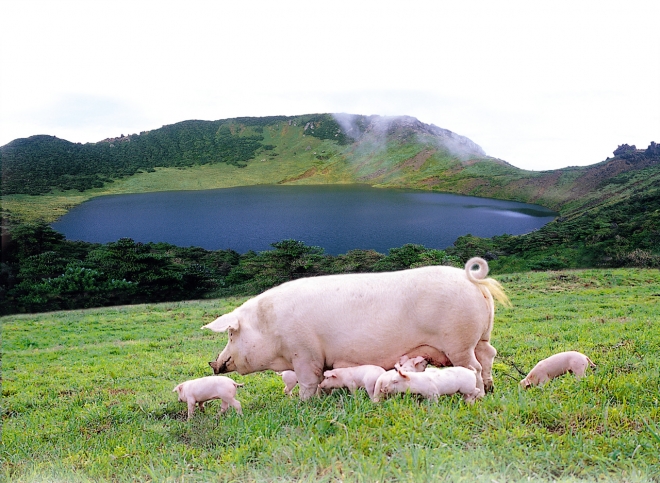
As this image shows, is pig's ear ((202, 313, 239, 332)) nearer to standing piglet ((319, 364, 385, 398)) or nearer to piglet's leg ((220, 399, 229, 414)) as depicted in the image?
piglet's leg ((220, 399, 229, 414))

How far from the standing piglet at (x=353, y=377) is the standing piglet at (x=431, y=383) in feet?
0.94

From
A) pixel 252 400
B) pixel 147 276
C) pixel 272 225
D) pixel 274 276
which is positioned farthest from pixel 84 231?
pixel 252 400

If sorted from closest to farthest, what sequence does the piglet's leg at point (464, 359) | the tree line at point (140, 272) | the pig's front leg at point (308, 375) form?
the piglet's leg at point (464, 359), the pig's front leg at point (308, 375), the tree line at point (140, 272)

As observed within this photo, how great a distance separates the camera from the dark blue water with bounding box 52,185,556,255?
6781 cm

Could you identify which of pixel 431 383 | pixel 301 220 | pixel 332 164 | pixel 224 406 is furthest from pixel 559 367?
pixel 332 164

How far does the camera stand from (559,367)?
6418 millimetres

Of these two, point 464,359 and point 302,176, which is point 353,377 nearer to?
point 464,359

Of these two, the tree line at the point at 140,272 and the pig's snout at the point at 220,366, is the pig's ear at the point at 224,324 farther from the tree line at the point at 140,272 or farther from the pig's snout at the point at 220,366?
the tree line at the point at 140,272

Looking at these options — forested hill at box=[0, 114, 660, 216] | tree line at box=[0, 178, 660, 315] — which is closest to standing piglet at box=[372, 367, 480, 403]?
tree line at box=[0, 178, 660, 315]

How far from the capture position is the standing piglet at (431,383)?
491cm

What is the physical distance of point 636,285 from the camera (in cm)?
2142

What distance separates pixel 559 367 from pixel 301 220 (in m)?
77.9

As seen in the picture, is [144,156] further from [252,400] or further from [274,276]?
[252,400]

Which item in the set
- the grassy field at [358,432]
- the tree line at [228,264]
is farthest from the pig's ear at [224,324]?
the tree line at [228,264]
